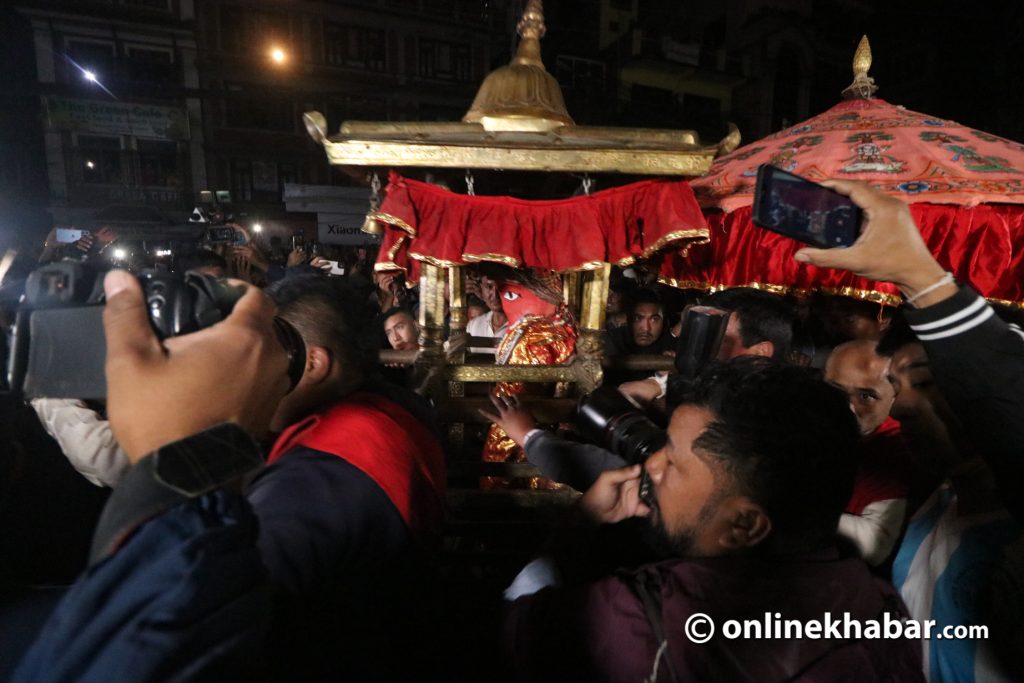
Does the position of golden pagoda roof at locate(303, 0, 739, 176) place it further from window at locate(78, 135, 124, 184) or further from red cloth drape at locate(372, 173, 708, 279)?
window at locate(78, 135, 124, 184)

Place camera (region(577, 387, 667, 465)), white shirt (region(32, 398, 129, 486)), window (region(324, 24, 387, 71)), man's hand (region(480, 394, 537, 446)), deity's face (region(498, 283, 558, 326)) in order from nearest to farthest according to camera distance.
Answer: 1. camera (region(577, 387, 667, 465))
2. white shirt (region(32, 398, 129, 486))
3. man's hand (region(480, 394, 537, 446))
4. deity's face (region(498, 283, 558, 326))
5. window (region(324, 24, 387, 71))

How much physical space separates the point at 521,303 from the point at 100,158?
26.2m

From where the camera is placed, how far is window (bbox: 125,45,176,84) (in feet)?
70.8

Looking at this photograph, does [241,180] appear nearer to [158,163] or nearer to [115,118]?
[158,163]

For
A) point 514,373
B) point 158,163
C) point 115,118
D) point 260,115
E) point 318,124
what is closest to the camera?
point 318,124

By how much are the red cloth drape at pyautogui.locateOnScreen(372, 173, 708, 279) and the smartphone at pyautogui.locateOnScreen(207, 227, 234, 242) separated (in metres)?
3.79

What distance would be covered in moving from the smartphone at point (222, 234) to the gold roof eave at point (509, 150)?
391cm

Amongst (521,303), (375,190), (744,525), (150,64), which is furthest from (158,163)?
(744,525)

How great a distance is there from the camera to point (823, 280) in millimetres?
3766

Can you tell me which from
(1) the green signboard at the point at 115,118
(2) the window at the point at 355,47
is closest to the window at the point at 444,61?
(2) the window at the point at 355,47

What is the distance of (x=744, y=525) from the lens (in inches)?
43.7

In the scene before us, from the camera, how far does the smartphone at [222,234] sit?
5801 mm

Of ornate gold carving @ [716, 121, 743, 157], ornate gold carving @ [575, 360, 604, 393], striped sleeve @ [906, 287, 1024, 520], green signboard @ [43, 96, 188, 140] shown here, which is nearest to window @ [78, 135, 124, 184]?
green signboard @ [43, 96, 188, 140]

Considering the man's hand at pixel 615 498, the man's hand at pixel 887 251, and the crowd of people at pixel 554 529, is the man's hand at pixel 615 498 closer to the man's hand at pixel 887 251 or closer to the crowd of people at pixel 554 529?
the crowd of people at pixel 554 529
